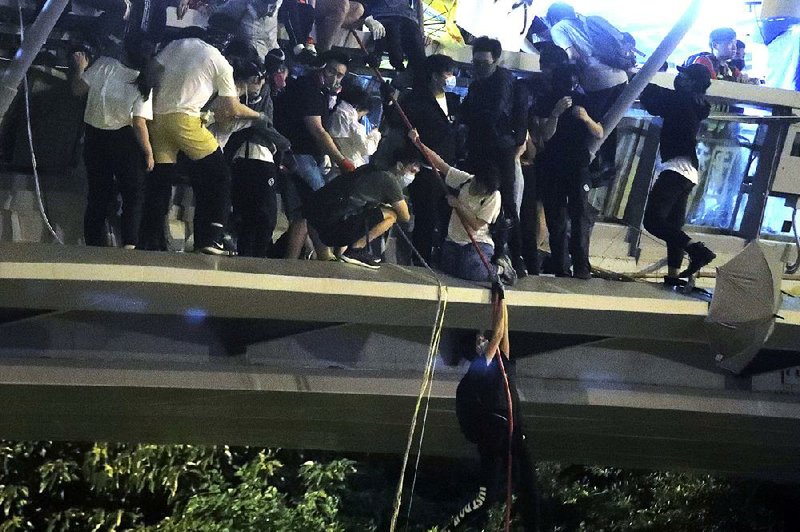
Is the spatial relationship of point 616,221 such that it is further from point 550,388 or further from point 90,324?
point 90,324

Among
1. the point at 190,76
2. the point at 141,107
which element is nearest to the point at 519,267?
the point at 190,76

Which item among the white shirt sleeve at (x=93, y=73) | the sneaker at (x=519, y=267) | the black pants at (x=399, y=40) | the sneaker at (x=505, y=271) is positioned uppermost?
the black pants at (x=399, y=40)

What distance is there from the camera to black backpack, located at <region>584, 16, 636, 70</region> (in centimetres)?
479

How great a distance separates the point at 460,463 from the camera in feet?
16.7

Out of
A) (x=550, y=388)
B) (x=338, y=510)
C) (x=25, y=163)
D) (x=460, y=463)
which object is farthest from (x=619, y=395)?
(x=25, y=163)

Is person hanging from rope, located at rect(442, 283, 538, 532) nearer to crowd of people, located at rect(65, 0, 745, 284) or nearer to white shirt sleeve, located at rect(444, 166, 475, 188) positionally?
crowd of people, located at rect(65, 0, 745, 284)

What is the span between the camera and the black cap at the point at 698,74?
475cm

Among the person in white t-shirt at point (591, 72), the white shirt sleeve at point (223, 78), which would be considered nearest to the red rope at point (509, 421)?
the person in white t-shirt at point (591, 72)

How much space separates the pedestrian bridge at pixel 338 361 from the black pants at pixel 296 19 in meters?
0.98

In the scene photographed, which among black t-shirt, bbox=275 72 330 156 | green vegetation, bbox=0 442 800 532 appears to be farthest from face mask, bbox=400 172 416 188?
green vegetation, bbox=0 442 800 532

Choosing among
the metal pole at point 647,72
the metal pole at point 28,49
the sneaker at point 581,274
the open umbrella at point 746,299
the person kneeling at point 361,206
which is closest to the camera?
the metal pole at point 28,49

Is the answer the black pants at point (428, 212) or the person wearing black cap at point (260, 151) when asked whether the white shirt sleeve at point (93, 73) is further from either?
the black pants at point (428, 212)

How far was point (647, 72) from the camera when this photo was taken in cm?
458

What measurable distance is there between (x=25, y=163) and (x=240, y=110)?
972 mm
